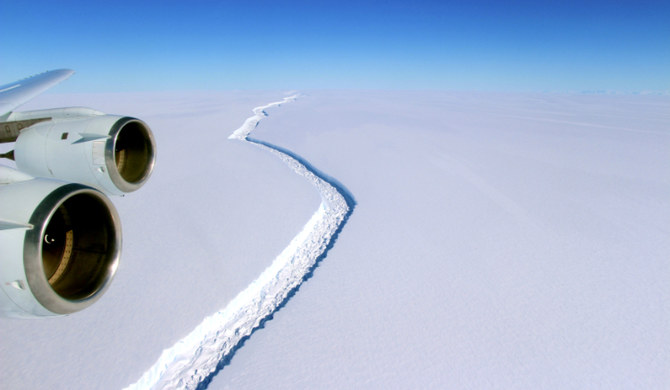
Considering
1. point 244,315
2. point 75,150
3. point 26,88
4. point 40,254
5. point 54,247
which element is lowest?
point 244,315

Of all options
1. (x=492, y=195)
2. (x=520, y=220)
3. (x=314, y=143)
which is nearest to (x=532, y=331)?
(x=520, y=220)

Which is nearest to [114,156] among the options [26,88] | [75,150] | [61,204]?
[75,150]

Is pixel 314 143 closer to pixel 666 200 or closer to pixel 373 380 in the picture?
pixel 666 200

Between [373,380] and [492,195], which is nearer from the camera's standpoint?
[373,380]

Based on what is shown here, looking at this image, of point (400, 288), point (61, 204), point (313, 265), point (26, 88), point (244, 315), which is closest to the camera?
point (61, 204)

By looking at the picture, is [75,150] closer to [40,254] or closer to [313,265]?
[40,254]

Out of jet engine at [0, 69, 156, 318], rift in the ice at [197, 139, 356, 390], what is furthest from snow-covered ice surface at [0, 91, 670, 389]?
jet engine at [0, 69, 156, 318]
